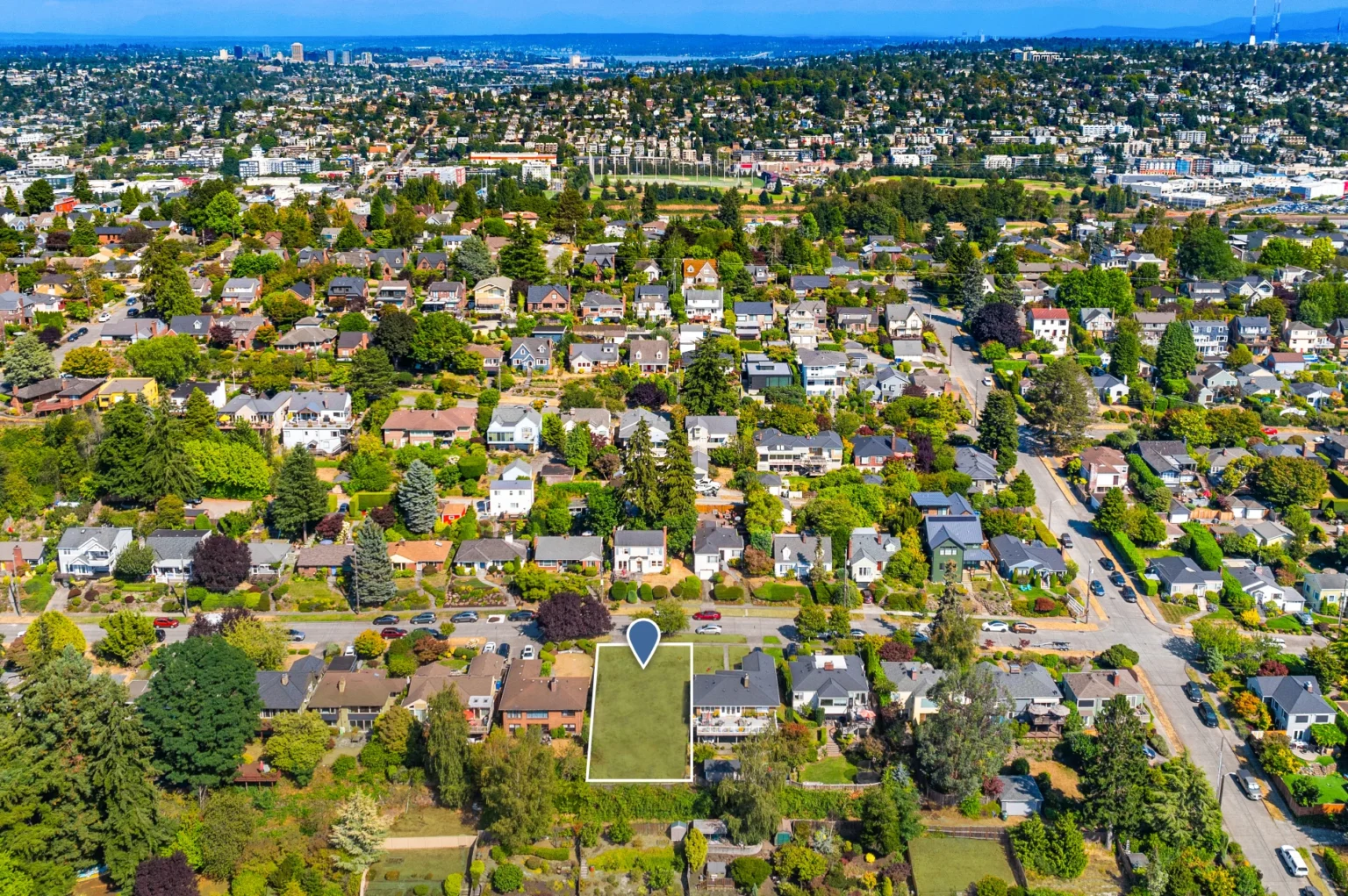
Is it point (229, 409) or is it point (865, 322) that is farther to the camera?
point (865, 322)

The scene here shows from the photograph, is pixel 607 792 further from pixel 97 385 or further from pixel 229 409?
pixel 97 385

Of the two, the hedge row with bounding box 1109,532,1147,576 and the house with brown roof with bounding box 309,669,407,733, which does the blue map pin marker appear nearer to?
the house with brown roof with bounding box 309,669,407,733

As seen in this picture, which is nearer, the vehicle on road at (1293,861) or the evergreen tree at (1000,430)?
the vehicle on road at (1293,861)

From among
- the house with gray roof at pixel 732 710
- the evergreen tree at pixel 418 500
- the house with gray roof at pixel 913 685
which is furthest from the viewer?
the evergreen tree at pixel 418 500

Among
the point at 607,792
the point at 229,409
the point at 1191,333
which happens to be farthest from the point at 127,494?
the point at 1191,333

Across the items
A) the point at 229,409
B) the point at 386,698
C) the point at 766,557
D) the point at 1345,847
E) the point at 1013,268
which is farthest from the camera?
the point at 1013,268

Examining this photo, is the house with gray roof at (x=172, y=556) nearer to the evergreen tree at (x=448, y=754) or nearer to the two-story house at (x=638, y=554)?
the two-story house at (x=638, y=554)

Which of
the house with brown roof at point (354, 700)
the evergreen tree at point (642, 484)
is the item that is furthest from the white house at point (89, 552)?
the evergreen tree at point (642, 484)
